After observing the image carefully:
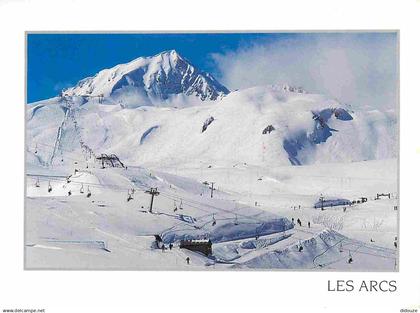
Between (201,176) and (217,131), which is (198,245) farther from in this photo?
(217,131)

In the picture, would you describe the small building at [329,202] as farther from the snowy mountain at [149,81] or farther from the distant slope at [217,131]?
the snowy mountain at [149,81]

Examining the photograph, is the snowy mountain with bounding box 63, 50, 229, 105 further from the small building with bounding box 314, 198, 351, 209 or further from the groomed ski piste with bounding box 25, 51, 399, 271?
the small building with bounding box 314, 198, 351, 209

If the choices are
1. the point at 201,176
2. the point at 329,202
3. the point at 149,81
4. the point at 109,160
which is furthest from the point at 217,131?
the point at 329,202

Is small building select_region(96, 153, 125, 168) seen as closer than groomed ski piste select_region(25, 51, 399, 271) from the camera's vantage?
No

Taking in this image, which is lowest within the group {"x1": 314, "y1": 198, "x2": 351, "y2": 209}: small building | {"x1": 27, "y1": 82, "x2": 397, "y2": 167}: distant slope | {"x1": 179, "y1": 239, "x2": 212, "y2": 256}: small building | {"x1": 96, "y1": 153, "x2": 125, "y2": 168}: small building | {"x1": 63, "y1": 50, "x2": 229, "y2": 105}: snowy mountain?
{"x1": 179, "y1": 239, "x2": 212, "y2": 256}: small building

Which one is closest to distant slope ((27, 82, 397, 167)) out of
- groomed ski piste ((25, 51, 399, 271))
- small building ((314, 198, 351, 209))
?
groomed ski piste ((25, 51, 399, 271))
